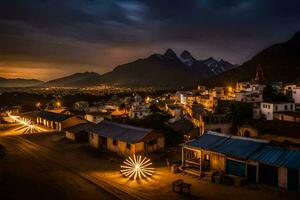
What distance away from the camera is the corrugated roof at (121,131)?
31.5 meters

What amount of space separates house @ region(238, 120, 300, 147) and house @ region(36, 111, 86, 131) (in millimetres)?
26393

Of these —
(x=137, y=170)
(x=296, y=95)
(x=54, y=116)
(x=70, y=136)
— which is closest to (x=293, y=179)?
(x=137, y=170)

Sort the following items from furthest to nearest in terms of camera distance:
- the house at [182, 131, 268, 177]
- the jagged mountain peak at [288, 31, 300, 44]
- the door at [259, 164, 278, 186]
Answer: the jagged mountain peak at [288, 31, 300, 44]
the house at [182, 131, 268, 177]
the door at [259, 164, 278, 186]

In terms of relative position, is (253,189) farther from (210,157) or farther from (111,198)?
(111,198)

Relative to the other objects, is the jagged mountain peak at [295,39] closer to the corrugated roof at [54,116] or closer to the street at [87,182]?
the corrugated roof at [54,116]

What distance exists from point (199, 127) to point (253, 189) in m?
29.4

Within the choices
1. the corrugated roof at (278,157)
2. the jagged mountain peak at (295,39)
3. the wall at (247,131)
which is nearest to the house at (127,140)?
the corrugated roof at (278,157)

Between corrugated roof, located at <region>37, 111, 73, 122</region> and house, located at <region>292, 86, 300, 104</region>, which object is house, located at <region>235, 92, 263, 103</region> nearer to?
house, located at <region>292, 86, 300, 104</region>

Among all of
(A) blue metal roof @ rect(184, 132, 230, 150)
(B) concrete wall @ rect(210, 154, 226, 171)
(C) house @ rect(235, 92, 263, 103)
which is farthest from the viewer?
(C) house @ rect(235, 92, 263, 103)

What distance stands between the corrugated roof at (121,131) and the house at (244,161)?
19.5 ft

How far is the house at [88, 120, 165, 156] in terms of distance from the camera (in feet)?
102

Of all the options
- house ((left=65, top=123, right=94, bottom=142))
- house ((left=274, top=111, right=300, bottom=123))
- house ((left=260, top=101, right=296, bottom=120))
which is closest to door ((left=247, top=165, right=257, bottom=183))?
house ((left=65, top=123, right=94, bottom=142))

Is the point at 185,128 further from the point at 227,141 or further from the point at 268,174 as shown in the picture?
the point at 268,174

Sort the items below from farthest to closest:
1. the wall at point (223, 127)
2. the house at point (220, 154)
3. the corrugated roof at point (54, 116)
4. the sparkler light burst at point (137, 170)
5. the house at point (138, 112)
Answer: the house at point (138, 112)
the corrugated roof at point (54, 116)
the wall at point (223, 127)
the sparkler light burst at point (137, 170)
the house at point (220, 154)
